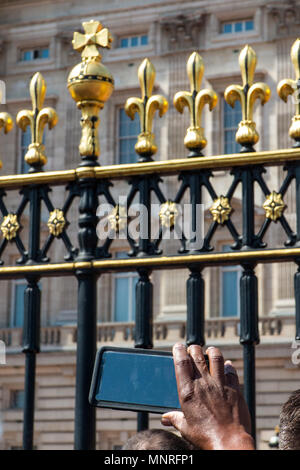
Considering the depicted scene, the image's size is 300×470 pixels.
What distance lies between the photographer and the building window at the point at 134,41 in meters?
28.0

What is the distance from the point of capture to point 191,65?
5.08 meters

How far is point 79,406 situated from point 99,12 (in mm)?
24155

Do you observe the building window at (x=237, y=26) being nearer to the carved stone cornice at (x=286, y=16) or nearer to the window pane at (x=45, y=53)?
the carved stone cornice at (x=286, y=16)

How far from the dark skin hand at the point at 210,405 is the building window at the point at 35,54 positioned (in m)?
26.6

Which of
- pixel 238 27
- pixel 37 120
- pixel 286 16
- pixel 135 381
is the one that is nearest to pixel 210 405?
pixel 135 381

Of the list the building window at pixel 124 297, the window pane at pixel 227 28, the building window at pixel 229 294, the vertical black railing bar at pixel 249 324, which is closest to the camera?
the vertical black railing bar at pixel 249 324

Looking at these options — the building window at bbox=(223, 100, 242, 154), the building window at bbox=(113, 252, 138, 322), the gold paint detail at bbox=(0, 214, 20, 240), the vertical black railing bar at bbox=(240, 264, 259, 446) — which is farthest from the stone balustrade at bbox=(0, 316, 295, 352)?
the vertical black railing bar at bbox=(240, 264, 259, 446)

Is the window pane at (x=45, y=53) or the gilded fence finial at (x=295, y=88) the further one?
the window pane at (x=45, y=53)

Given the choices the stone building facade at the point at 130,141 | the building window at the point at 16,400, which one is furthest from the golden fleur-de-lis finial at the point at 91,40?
the building window at the point at 16,400

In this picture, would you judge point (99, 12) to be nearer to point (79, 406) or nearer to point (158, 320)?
point (158, 320)

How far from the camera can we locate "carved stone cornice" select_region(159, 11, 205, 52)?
27141 mm

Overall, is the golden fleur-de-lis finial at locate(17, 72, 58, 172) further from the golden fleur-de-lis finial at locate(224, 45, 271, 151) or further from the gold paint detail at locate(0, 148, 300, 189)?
the golden fleur-de-lis finial at locate(224, 45, 271, 151)

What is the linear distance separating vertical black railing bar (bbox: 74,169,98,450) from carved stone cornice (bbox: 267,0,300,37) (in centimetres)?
2136
